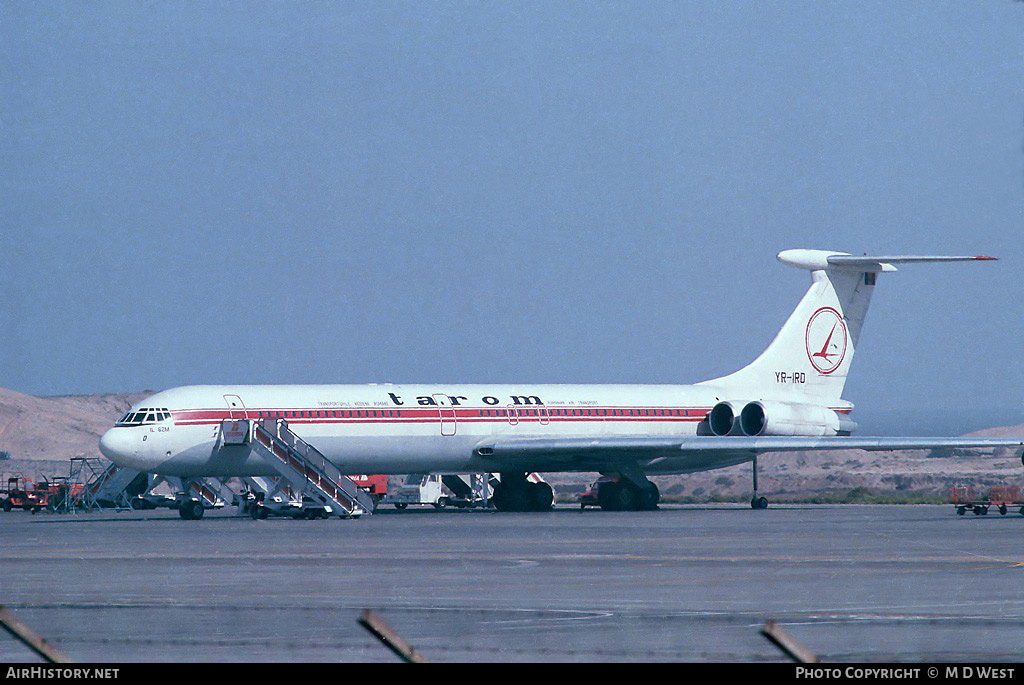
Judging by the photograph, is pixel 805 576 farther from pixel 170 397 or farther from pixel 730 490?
pixel 730 490

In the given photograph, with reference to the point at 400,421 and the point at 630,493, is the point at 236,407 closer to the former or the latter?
the point at 400,421

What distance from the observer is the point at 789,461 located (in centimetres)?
11125

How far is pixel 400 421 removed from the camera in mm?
49781

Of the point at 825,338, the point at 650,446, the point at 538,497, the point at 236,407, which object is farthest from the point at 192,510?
the point at 825,338

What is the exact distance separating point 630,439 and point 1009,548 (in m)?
22.9

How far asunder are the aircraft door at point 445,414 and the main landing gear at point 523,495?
4265 millimetres

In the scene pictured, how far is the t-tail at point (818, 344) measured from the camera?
59312 mm

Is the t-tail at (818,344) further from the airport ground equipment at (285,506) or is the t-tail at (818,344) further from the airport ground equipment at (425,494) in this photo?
the airport ground equipment at (285,506)

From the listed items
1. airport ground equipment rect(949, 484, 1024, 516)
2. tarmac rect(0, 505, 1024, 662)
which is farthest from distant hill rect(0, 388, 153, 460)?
tarmac rect(0, 505, 1024, 662)

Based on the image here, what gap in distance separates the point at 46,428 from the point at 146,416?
67.9 m

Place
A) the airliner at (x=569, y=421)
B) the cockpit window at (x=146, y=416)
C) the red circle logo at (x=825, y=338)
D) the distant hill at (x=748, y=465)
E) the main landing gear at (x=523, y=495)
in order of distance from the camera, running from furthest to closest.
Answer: the distant hill at (x=748, y=465) → the red circle logo at (x=825, y=338) → the main landing gear at (x=523, y=495) → the airliner at (x=569, y=421) → the cockpit window at (x=146, y=416)

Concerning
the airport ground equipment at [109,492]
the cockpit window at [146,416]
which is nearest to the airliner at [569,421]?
the cockpit window at [146,416]

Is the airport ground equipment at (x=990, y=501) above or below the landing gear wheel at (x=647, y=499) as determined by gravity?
below
